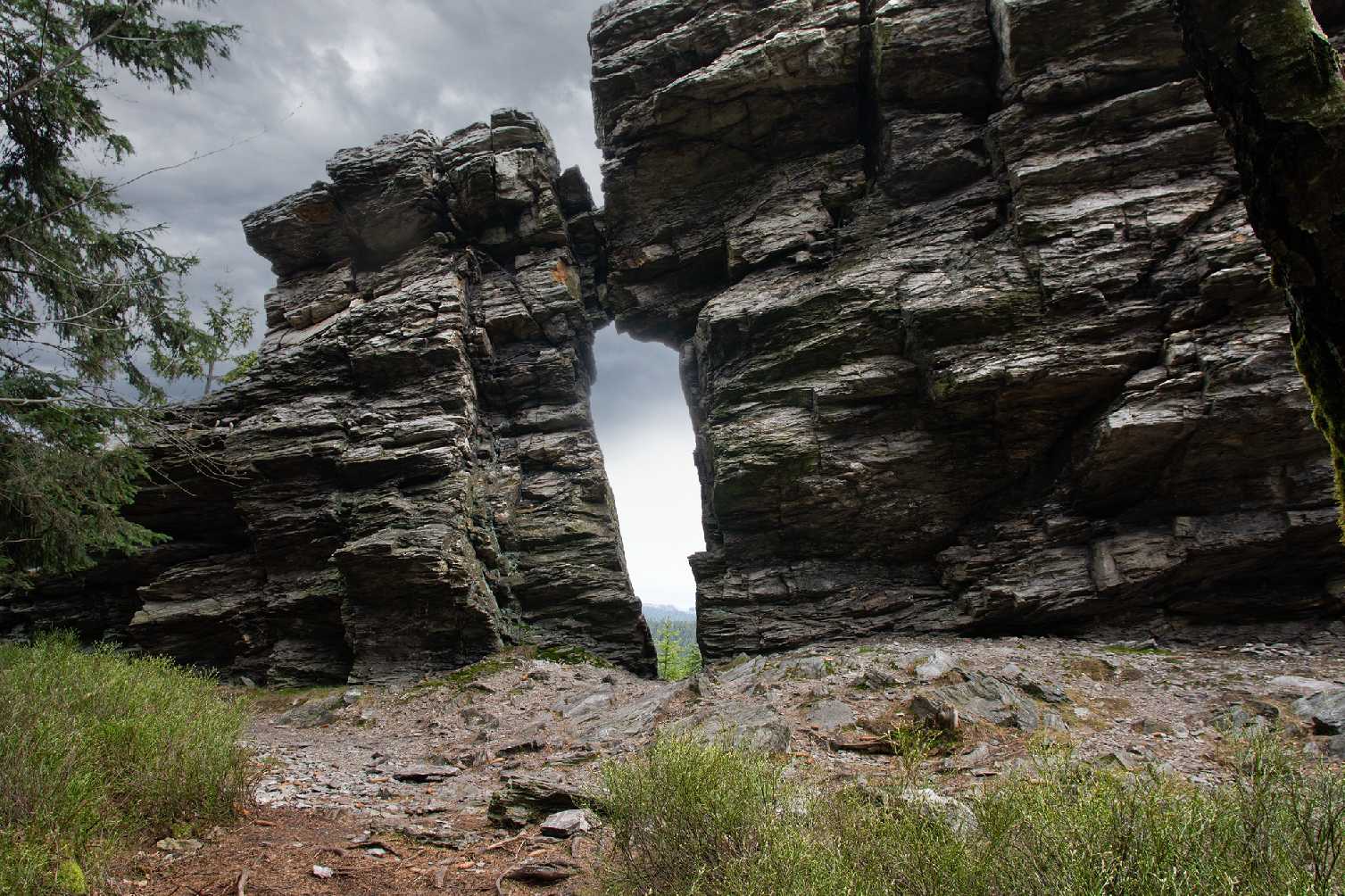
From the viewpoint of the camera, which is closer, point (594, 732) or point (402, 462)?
point (594, 732)

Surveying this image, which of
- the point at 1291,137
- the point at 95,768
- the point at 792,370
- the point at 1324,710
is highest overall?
the point at 792,370

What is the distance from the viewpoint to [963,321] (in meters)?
14.3

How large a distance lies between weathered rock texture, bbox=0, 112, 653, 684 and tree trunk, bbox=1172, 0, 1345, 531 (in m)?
14.8

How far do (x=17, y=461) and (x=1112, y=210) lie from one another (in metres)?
20.8

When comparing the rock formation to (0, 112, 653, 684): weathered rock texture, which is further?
(0, 112, 653, 684): weathered rock texture

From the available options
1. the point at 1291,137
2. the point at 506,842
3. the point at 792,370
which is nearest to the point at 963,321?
the point at 792,370

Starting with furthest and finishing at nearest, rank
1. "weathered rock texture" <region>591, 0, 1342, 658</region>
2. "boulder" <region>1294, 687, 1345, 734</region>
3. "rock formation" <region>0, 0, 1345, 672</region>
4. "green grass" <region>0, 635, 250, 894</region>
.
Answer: "rock formation" <region>0, 0, 1345, 672</region> → "weathered rock texture" <region>591, 0, 1342, 658</region> → "boulder" <region>1294, 687, 1345, 734</region> → "green grass" <region>0, 635, 250, 894</region>

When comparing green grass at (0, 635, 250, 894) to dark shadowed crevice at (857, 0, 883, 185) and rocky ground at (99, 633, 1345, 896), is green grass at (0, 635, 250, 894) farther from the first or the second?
dark shadowed crevice at (857, 0, 883, 185)

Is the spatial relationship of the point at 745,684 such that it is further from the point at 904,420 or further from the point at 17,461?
the point at 17,461

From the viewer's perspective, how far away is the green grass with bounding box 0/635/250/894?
185 inches

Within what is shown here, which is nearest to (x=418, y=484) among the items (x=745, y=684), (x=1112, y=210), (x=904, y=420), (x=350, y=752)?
(x=350, y=752)

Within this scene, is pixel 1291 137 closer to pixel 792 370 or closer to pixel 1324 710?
pixel 1324 710

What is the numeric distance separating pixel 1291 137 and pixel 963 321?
11.9m

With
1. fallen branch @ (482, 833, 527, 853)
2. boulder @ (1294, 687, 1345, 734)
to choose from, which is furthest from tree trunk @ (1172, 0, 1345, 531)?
fallen branch @ (482, 833, 527, 853)
